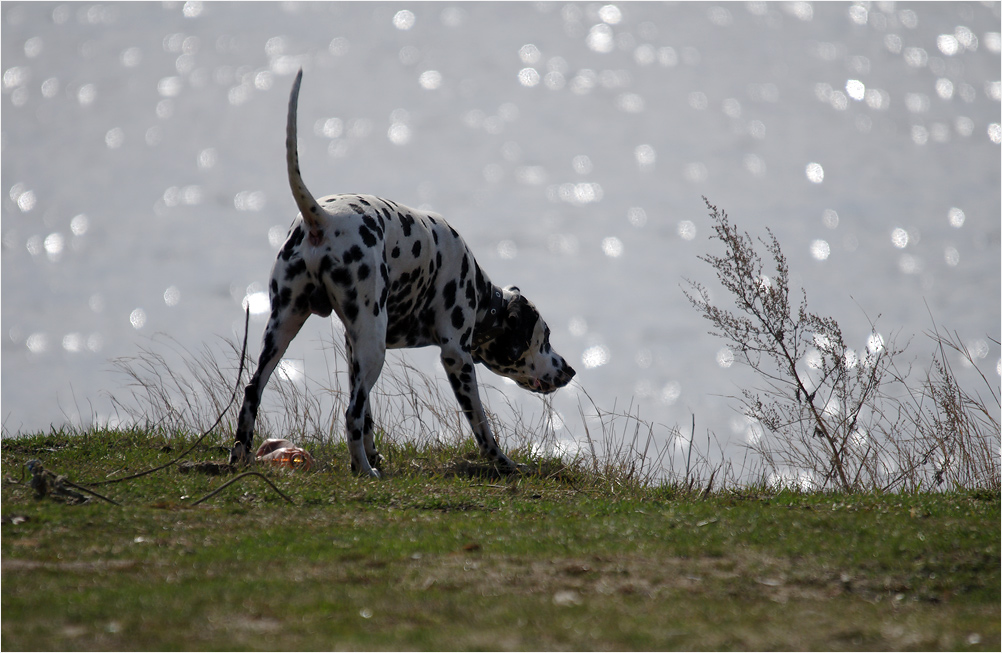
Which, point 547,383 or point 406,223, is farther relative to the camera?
point 547,383

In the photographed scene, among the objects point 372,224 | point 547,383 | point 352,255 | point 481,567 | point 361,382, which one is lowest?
point 481,567

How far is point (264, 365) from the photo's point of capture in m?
6.19

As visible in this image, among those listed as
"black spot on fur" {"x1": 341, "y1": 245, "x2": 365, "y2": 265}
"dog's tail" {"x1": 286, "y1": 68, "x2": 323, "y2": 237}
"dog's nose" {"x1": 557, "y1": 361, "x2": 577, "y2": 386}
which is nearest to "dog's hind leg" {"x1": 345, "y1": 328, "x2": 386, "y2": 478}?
"black spot on fur" {"x1": 341, "y1": 245, "x2": 365, "y2": 265}

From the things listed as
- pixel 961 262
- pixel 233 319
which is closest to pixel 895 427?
pixel 233 319

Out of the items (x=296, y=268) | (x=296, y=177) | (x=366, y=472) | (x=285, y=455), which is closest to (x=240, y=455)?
(x=285, y=455)

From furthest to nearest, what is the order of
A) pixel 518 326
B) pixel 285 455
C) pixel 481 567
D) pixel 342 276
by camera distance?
pixel 518 326 < pixel 285 455 < pixel 342 276 < pixel 481 567

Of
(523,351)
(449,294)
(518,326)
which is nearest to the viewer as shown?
(449,294)

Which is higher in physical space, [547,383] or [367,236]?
[367,236]

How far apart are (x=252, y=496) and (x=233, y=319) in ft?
83.2

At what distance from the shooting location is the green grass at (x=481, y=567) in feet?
10.3

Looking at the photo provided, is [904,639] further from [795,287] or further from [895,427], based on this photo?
[795,287]

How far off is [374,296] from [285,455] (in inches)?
57.2

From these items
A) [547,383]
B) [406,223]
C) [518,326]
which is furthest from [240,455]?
[547,383]

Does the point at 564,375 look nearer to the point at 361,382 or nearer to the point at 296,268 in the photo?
the point at 361,382
